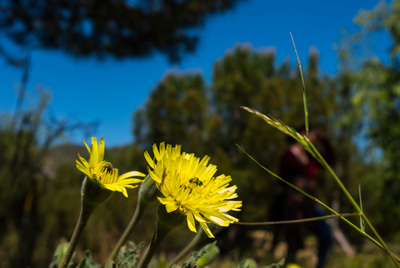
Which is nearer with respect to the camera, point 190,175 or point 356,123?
point 190,175

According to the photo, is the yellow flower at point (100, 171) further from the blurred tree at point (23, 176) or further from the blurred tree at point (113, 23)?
the blurred tree at point (113, 23)

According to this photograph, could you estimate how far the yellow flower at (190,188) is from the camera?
0.54 metres

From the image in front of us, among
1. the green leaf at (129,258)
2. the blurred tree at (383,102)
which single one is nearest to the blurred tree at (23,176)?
the green leaf at (129,258)

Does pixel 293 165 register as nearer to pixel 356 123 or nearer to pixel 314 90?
pixel 356 123

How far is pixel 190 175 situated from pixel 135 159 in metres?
13.1

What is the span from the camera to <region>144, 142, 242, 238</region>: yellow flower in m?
0.54

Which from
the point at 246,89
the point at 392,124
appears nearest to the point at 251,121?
the point at 246,89

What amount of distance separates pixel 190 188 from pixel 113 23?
22.5 ft

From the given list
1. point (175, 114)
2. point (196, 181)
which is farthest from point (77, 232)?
point (175, 114)

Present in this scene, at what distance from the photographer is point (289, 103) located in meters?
12.1

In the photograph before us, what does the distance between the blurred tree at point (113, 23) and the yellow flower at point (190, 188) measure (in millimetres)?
6139

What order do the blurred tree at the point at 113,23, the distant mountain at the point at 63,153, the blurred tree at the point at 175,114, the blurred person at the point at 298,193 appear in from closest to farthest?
the distant mountain at the point at 63,153, the blurred person at the point at 298,193, the blurred tree at the point at 113,23, the blurred tree at the point at 175,114

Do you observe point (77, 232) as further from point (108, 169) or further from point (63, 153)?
point (63, 153)

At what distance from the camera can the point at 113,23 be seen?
22.7 feet
